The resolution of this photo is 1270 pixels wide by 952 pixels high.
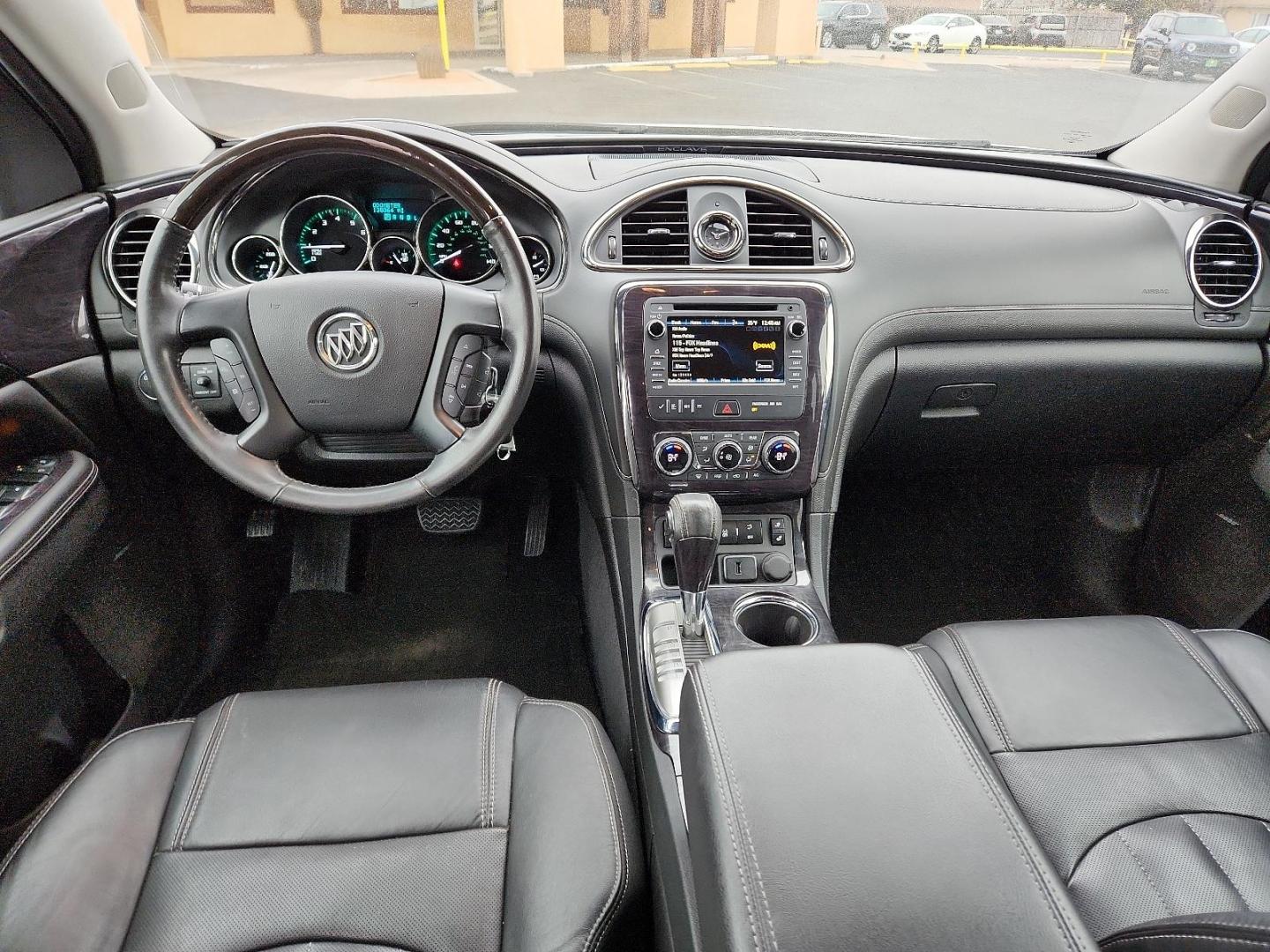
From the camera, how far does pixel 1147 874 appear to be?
104 centimetres

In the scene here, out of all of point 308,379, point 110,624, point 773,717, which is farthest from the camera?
point 110,624

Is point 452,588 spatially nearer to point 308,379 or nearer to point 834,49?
point 308,379

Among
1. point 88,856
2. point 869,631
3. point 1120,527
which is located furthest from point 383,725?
point 1120,527

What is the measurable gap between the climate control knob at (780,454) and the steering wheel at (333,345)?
55 centimetres

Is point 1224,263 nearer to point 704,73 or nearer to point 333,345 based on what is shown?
point 704,73

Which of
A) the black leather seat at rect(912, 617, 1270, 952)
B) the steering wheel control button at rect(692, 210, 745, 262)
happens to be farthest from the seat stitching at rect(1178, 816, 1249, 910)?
the steering wheel control button at rect(692, 210, 745, 262)

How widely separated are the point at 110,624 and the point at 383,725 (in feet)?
3.05

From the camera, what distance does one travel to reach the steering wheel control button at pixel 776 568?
5.66ft

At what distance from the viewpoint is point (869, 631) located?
2365 mm

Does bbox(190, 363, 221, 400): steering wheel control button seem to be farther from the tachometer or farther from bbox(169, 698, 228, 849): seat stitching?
bbox(169, 698, 228, 849): seat stitching

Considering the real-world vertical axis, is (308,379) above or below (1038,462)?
above

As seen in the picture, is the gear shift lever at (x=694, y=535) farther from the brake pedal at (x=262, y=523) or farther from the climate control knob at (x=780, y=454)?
the brake pedal at (x=262, y=523)

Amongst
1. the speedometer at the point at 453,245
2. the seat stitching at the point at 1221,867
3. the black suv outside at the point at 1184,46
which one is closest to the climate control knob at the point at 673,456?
the speedometer at the point at 453,245

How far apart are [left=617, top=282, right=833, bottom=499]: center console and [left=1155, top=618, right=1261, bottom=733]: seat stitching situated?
2.33 feet
